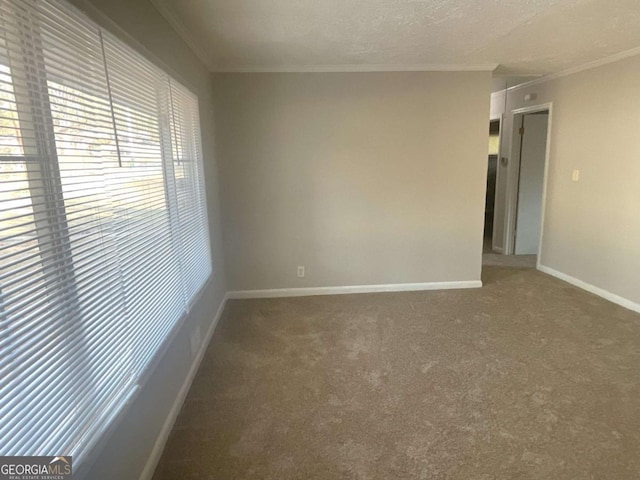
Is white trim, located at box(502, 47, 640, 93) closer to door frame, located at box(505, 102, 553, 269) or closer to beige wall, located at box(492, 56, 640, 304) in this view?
beige wall, located at box(492, 56, 640, 304)

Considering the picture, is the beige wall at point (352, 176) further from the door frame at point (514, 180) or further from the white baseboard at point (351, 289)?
the door frame at point (514, 180)

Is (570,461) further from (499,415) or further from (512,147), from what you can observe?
(512,147)

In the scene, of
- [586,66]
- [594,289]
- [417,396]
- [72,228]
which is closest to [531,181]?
[586,66]

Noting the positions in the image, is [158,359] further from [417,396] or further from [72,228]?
[417,396]

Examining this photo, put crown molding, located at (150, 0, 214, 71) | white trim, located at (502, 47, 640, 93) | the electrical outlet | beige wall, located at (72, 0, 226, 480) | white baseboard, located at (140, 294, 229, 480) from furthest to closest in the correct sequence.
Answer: white trim, located at (502, 47, 640, 93) < the electrical outlet < crown molding, located at (150, 0, 214, 71) < white baseboard, located at (140, 294, 229, 480) < beige wall, located at (72, 0, 226, 480)

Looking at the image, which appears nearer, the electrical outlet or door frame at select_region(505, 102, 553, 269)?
the electrical outlet

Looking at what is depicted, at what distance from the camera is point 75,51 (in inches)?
48.5

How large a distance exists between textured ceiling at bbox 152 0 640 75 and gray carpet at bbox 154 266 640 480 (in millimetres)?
2305

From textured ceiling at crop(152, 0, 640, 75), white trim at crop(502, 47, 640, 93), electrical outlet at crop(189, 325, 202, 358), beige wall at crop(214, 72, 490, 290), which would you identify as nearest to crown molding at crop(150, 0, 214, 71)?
textured ceiling at crop(152, 0, 640, 75)

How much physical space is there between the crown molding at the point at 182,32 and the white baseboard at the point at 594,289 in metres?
4.38

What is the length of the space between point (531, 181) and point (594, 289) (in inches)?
71.9

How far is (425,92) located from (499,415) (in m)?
2.94

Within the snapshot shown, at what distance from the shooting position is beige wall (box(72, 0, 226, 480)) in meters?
1.37

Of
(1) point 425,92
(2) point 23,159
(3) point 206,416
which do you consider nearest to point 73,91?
(2) point 23,159
